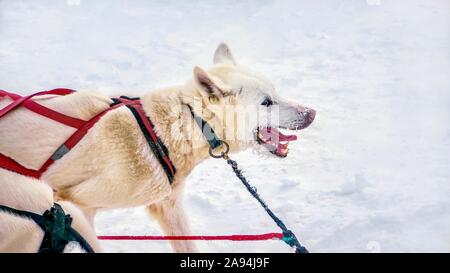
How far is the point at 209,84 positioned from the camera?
299 centimetres

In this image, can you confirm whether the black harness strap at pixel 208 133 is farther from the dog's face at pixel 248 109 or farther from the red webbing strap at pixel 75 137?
the red webbing strap at pixel 75 137

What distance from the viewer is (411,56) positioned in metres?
7.45

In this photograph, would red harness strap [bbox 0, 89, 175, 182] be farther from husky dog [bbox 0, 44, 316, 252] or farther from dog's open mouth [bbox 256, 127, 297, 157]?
dog's open mouth [bbox 256, 127, 297, 157]

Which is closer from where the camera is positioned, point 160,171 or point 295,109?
point 160,171

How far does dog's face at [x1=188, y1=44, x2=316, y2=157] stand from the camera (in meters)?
3.05

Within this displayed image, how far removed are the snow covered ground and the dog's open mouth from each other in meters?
0.87

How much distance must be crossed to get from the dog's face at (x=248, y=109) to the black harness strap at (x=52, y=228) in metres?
1.44

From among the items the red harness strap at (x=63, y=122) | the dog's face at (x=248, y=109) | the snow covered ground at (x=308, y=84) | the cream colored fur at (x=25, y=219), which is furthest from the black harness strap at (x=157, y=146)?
the cream colored fur at (x=25, y=219)

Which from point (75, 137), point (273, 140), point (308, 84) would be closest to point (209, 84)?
point (273, 140)

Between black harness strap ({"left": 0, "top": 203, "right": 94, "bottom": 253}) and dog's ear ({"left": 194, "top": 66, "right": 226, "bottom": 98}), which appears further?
dog's ear ({"left": 194, "top": 66, "right": 226, "bottom": 98})

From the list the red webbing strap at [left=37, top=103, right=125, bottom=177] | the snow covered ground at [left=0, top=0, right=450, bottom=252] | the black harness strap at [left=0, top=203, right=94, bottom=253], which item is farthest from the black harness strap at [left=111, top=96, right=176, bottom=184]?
the black harness strap at [left=0, top=203, right=94, bottom=253]
